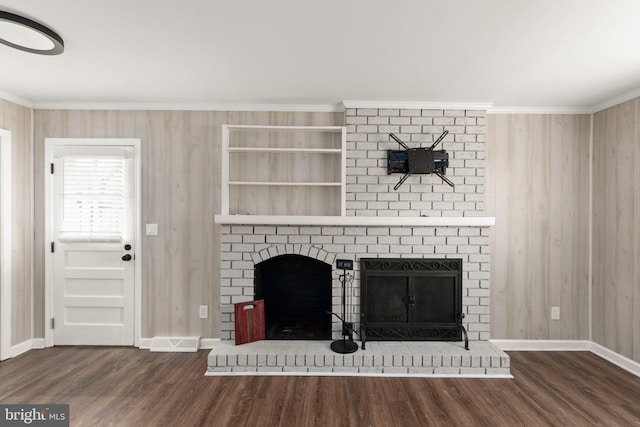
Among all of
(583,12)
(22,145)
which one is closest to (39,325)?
(22,145)

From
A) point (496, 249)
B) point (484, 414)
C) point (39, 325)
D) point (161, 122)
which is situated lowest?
point (484, 414)

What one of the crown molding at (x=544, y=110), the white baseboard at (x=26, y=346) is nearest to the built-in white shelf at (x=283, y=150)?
the crown molding at (x=544, y=110)

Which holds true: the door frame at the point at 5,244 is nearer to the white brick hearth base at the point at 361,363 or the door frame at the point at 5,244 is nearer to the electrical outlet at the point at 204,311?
the electrical outlet at the point at 204,311

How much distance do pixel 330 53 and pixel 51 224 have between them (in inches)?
126

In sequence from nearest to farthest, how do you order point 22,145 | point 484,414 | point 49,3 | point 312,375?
1. point 49,3
2. point 484,414
3. point 312,375
4. point 22,145

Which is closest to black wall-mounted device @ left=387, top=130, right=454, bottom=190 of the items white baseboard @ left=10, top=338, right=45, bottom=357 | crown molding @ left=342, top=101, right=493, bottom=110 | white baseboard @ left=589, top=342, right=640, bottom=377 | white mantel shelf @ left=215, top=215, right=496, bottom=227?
crown molding @ left=342, top=101, right=493, bottom=110

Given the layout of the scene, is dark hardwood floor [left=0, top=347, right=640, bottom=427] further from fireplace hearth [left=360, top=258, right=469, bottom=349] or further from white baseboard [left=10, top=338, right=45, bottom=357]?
fireplace hearth [left=360, top=258, right=469, bottom=349]

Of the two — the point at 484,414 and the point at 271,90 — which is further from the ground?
the point at 271,90

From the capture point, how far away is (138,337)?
10.8ft

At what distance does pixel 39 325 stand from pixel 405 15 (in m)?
4.22

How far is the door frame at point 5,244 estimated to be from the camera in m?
3.00

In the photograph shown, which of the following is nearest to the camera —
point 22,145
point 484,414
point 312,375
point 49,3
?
point 49,3

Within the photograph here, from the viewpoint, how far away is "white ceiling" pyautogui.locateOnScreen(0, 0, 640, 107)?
1.74 metres

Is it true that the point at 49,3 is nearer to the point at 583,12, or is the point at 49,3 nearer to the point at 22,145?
the point at 22,145
